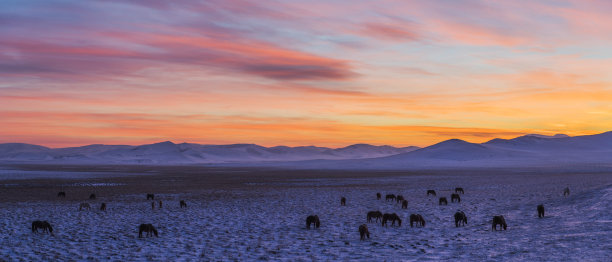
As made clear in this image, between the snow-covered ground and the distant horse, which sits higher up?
the distant horse

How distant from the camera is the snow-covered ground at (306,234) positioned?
15.0 metres

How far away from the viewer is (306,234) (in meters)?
19.0

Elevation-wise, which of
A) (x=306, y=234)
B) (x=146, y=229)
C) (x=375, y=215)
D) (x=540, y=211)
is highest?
(x=540, y=211)

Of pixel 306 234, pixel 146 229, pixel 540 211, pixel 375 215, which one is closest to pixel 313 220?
pixel 306 234

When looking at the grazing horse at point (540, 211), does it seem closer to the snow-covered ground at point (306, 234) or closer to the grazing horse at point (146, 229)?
the snow-covered ground at point (306, 234)

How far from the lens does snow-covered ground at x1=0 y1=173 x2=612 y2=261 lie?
49.4 feet

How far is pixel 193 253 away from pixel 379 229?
7668 mm

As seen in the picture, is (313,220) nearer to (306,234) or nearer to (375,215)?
(306,234)

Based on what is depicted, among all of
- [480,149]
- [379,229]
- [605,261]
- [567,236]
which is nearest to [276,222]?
[379,229]

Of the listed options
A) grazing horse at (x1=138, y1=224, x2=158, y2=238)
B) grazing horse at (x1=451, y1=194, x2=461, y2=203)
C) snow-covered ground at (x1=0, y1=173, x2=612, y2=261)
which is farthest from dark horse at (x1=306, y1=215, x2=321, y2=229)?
grazing horse at (x1=451, y1=194, x2=461, y2=203)

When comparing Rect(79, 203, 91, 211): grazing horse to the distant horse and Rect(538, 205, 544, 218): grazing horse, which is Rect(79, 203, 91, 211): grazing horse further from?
Rect(538, 205, 544, 218): grazing horse

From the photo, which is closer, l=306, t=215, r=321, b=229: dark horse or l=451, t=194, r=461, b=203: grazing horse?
l=306, t=215, r=321, b=229: dark horse

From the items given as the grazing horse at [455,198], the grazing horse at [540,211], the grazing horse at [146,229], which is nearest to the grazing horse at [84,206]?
the grazing horse at [146,229]

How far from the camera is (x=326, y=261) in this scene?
47.2 feet
